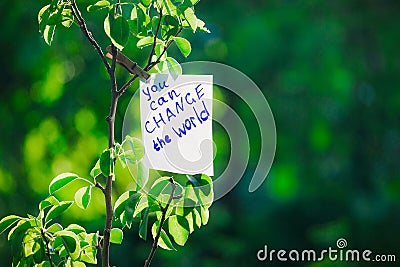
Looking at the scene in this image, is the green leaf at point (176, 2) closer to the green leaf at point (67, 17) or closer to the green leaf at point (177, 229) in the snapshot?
the green leaf at point (67, 17)

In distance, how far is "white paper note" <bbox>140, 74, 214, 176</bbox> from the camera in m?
0.78

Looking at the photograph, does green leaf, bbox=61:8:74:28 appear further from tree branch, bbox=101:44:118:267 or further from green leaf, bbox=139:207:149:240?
green leaf, bbox=139:207:149:240

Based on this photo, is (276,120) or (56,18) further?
(276,120)

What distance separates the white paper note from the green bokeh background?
67cm

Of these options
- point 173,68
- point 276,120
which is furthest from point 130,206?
point 276,120

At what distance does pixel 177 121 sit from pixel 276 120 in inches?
28.3

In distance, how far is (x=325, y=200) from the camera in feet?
4.96

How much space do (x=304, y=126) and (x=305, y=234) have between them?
0.24 meters

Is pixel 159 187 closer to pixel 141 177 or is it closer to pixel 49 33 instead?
pixel 141 177

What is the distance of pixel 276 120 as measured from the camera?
1474 mm

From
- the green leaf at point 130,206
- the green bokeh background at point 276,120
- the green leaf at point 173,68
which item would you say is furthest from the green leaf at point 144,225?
the green bokeh background at point 276,120

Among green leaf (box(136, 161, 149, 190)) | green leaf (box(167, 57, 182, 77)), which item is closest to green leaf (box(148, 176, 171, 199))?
green leaf (box(136, 161, 149, 190))

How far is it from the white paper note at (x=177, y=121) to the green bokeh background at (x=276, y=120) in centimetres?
67

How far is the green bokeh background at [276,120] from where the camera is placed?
4.77 ft
